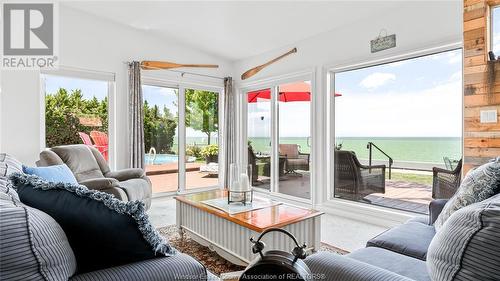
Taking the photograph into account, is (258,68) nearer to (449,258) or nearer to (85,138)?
(85,138)

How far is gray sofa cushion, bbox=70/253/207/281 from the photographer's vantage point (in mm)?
938

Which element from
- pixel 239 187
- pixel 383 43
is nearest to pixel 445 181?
pixel 383 43

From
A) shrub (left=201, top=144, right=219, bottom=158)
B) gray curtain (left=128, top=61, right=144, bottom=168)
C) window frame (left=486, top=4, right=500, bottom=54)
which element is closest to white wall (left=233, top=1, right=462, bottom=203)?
window frame (left=486, top=4, right=500, bottom=54)

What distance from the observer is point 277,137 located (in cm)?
480

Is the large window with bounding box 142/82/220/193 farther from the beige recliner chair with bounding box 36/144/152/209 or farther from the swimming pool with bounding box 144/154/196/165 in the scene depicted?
the beige recliner chair with bounding box 36/144/152/209

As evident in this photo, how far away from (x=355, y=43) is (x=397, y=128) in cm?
122

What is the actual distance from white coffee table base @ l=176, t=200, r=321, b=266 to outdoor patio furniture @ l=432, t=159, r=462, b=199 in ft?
5.46

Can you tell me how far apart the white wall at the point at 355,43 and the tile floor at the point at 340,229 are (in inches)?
23.5

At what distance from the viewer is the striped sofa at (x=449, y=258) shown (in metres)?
0.78

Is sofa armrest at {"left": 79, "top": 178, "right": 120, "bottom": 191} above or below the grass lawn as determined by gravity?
above

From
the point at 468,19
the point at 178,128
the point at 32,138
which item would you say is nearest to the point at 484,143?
the point at 468,19

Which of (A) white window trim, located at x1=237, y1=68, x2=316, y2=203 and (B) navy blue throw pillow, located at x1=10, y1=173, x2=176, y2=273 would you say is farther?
(A) white window trim, located at x1=237, y1=68, x2=316, y2=203

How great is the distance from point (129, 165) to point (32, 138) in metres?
1.20

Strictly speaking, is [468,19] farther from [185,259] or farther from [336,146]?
[185,259]
